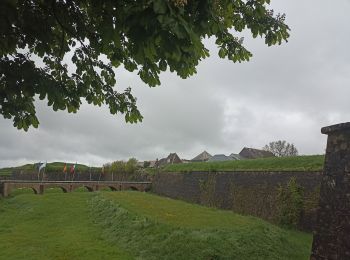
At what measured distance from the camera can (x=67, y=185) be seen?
39.7 meters

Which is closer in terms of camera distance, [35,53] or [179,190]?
[35,53]

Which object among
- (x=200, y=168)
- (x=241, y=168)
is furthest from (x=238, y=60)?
(x=200, y=168)

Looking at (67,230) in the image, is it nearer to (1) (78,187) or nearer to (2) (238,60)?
(2) (238,60)

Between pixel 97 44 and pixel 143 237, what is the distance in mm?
9725

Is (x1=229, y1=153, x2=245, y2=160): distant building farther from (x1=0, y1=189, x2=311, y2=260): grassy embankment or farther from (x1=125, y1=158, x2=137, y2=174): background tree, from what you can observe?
(x1=0, y1=189, x2=311, y2=260): grassy embankment

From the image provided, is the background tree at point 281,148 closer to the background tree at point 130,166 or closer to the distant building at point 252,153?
the distant building at point 252,153

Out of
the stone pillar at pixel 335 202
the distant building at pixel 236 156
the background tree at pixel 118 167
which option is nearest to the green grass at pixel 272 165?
the stone pillar at pixel 335 202

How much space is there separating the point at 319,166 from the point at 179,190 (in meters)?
16.2

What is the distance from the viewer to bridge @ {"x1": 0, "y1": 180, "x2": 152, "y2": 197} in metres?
34.2

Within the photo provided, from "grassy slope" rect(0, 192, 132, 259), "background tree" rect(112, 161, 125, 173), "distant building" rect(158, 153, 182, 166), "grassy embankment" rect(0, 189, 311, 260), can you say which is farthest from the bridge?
"distant building" rect(158, 153, 182, 166)

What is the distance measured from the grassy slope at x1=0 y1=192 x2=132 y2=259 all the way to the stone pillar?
20.8 feet

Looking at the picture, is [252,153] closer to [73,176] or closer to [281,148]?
[281,148]

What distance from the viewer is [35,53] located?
525 cm

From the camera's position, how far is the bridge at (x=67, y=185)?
112 ft
